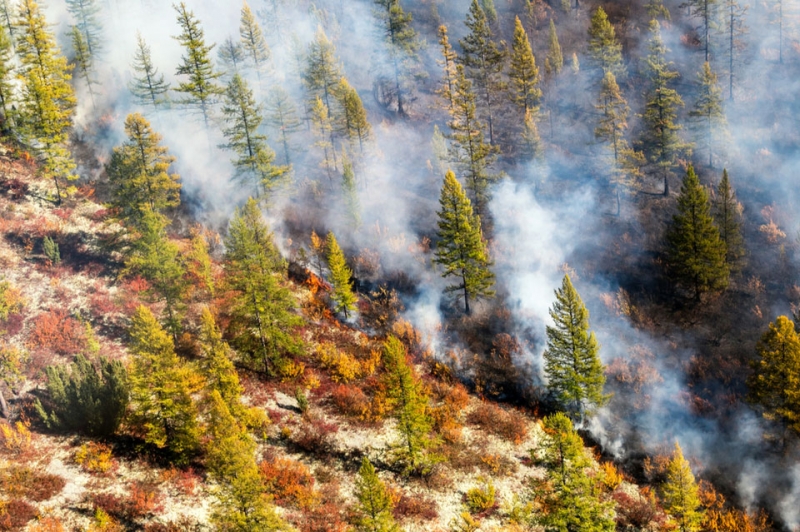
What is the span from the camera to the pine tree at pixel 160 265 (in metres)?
35.2

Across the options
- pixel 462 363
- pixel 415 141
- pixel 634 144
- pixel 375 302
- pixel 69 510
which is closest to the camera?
pixel 69 510

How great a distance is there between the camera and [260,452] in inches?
1233

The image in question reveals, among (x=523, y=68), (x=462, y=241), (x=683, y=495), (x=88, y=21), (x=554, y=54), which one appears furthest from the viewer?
(x=554, y=54)

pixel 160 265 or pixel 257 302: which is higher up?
pixel 160 265

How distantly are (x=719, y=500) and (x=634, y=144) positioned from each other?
1536 inches

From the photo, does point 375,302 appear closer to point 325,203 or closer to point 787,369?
point 325,203

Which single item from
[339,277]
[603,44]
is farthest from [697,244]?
[603,44]

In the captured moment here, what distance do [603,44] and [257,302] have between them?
4964 cm

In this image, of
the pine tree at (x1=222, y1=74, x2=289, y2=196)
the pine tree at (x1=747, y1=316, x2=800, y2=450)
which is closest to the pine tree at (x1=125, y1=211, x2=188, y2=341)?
the pine tree at (x1=222, y1=74, x2=289, y2=196)

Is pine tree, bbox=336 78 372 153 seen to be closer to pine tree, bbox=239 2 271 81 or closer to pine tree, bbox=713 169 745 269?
pine tree, bbox=239 2 271 81

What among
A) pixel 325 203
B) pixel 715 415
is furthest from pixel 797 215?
pixel 325 203

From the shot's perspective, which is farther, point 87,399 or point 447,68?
point 447,68

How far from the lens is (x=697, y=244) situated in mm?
39312

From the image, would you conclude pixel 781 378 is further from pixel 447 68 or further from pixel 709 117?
pixel 447 68
